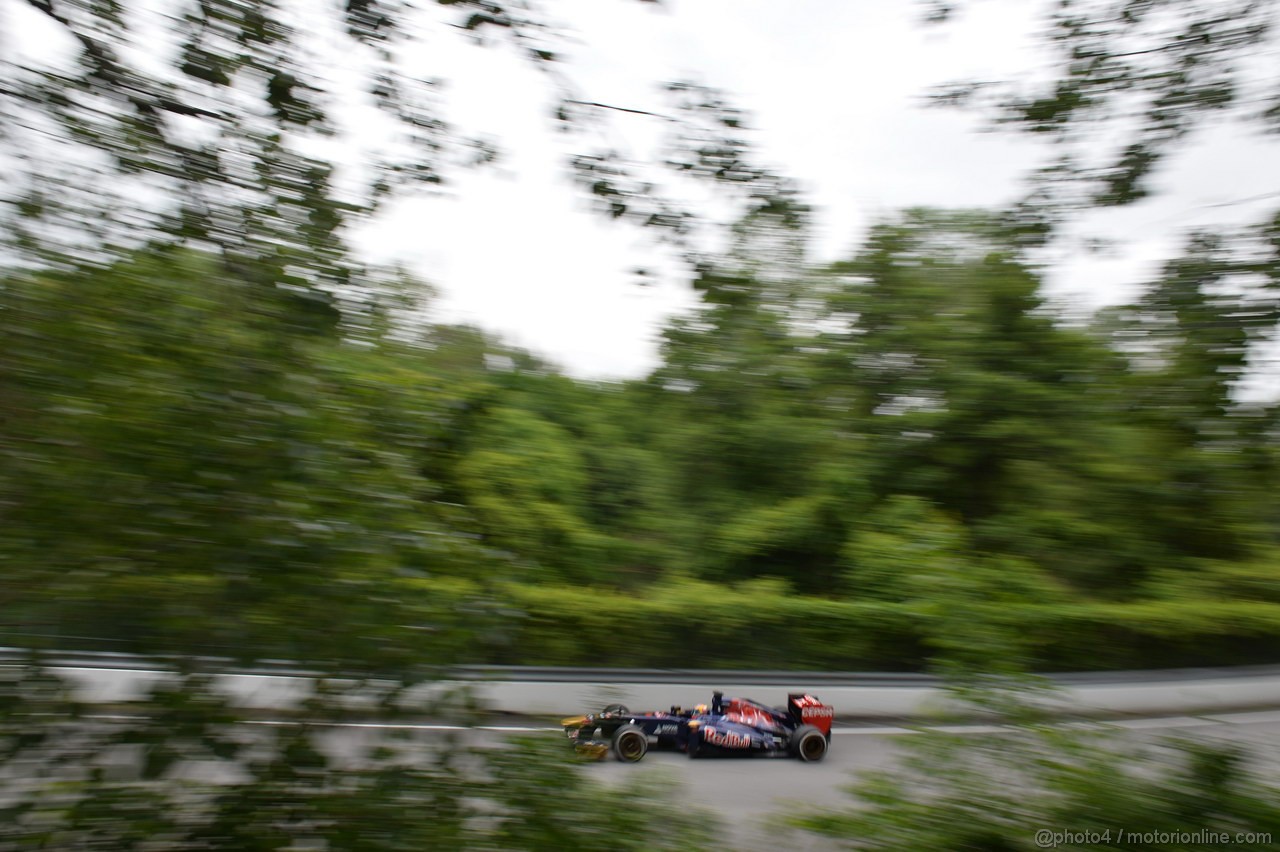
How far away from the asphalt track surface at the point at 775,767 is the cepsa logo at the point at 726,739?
3.8 inches

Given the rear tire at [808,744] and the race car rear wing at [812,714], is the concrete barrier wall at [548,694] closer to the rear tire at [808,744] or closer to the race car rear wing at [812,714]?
the race car rear wing at [812,714]

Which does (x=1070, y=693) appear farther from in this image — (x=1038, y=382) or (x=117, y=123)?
(x=117, y=123)

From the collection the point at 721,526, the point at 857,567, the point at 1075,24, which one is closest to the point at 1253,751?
the point at 1075,24

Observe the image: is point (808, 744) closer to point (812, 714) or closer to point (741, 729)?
point (812, 714)

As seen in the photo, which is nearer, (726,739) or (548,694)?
(548,694)

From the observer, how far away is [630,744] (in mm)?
3834

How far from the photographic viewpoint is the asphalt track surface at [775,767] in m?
2.48

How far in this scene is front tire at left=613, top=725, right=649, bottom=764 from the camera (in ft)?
10.7

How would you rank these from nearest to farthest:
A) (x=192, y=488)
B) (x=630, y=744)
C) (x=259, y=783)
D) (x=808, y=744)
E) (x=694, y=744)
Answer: (x=192, y=488), (x=259, y=783), (x=630, y=744), (x=694, y=744), (x=808, y=744)

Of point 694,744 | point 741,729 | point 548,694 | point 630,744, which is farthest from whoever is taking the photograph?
point 741,729

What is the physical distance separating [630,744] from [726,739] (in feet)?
5.32

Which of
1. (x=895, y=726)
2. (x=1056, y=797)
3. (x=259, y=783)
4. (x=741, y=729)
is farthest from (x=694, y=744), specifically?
(x=259, y=783)

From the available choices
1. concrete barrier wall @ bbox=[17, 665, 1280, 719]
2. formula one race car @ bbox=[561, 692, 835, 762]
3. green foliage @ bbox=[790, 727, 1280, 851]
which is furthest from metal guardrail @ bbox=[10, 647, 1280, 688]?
formula one race car @ bbox=[561, 692, 835, 762]

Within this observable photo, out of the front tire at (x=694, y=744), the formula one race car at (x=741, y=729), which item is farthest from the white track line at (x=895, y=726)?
the front tire at (x=694, y=744)
